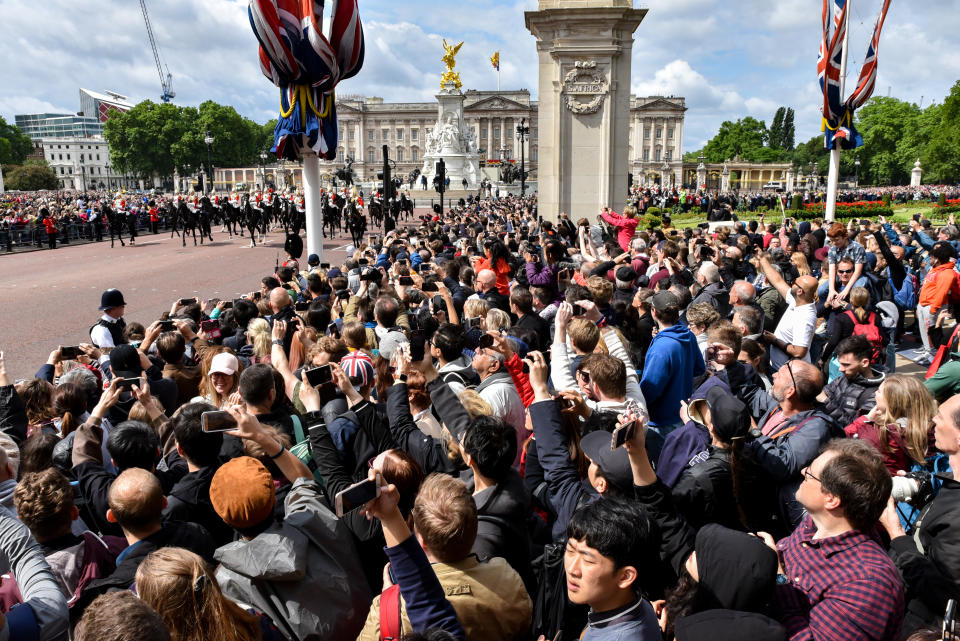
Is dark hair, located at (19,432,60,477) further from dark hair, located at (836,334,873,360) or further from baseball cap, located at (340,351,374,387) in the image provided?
dark hair, located at (836,334,873,360)

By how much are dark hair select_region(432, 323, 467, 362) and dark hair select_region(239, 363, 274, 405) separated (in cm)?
118

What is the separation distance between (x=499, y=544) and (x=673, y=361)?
7.22 feet

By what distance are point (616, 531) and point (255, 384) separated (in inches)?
99.8

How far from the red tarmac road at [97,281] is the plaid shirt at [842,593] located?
10456mm

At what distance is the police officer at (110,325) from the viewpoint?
7.25 metres

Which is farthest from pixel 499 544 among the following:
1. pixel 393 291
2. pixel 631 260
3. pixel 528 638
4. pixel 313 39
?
pixel 313 39

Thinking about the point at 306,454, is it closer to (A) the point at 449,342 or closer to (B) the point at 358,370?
(B) the point at 358,370

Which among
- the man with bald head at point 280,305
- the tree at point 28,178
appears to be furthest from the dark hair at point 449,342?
the tree at point 28,178

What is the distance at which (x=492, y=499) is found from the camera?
2.90 meters

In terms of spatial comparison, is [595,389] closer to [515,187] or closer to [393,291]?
[393,291]

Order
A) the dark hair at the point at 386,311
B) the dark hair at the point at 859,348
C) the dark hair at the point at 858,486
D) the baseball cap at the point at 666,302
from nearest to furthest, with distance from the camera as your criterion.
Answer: the dark hair at the point at 858,486 → the dark hair at the point at 859,348 → the baseball cap at the point at 666,302 → the dark hair at the point at 386,311

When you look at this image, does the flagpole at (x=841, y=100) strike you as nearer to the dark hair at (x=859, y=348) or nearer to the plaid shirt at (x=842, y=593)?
the dark hair at (x=859, y=348)

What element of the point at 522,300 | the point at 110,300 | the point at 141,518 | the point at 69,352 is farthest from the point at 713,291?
the point at 110,300

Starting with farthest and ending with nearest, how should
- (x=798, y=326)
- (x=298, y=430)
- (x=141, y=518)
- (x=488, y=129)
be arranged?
(x=488, y=129) → (x=798, y=326) → (x=298, y=430) → (x=141, y=518)
